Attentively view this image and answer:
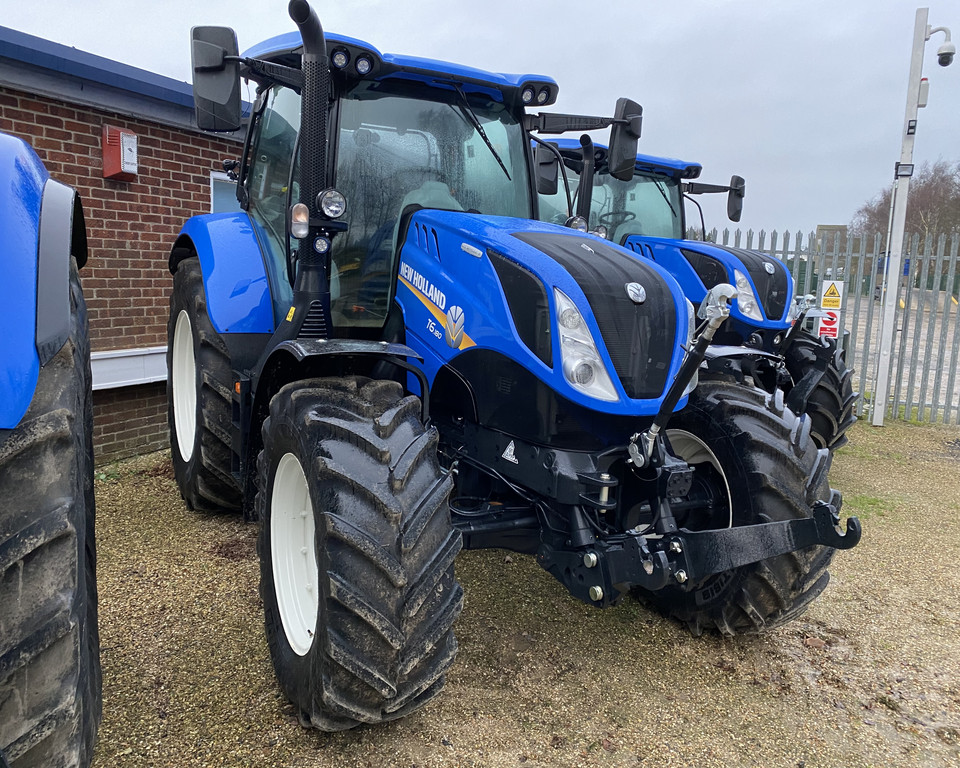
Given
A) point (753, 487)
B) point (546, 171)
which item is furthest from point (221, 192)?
point (753, 487)

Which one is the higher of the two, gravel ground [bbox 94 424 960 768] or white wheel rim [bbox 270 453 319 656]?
white wheel rim [bbox 270 453 319 656]

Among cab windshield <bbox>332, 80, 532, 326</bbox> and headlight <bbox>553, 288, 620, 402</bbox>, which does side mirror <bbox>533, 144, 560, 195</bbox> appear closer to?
cab windshield <bbox>332, 80, 532, 326</bbox>

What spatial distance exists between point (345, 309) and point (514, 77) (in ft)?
4.25

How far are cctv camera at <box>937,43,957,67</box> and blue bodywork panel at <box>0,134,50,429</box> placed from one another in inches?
352

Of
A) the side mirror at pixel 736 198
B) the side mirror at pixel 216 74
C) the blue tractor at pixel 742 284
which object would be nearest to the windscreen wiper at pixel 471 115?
the side mirror at pixel 216 74

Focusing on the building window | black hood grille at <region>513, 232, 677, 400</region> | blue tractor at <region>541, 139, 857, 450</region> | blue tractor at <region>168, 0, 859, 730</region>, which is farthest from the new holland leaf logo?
the building window

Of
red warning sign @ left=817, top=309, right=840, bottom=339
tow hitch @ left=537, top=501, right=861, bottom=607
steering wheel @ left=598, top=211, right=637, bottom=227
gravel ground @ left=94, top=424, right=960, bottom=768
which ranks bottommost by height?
gravel ground @ left=94, top=424, right=960, bottom=768

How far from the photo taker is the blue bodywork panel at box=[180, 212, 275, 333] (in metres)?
3.57

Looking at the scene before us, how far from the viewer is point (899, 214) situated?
7.82m

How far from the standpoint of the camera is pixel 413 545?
6.81ft

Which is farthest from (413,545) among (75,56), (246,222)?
(75,56)

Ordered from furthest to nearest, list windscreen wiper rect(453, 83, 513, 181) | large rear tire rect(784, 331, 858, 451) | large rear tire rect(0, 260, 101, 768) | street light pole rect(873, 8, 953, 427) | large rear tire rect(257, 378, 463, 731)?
street light pole rect(873, 8, 953, 427) < large rear tire rect(784, 331, 858, 451) < windscreen wiper rect(453, 83, 513, 181) < large rear tire rect(257, 378, 463, 731) < large rear tire rect(0, 260, 101, 768)

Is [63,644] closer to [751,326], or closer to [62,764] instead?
[62,764]

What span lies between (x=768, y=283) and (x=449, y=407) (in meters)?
4.29
